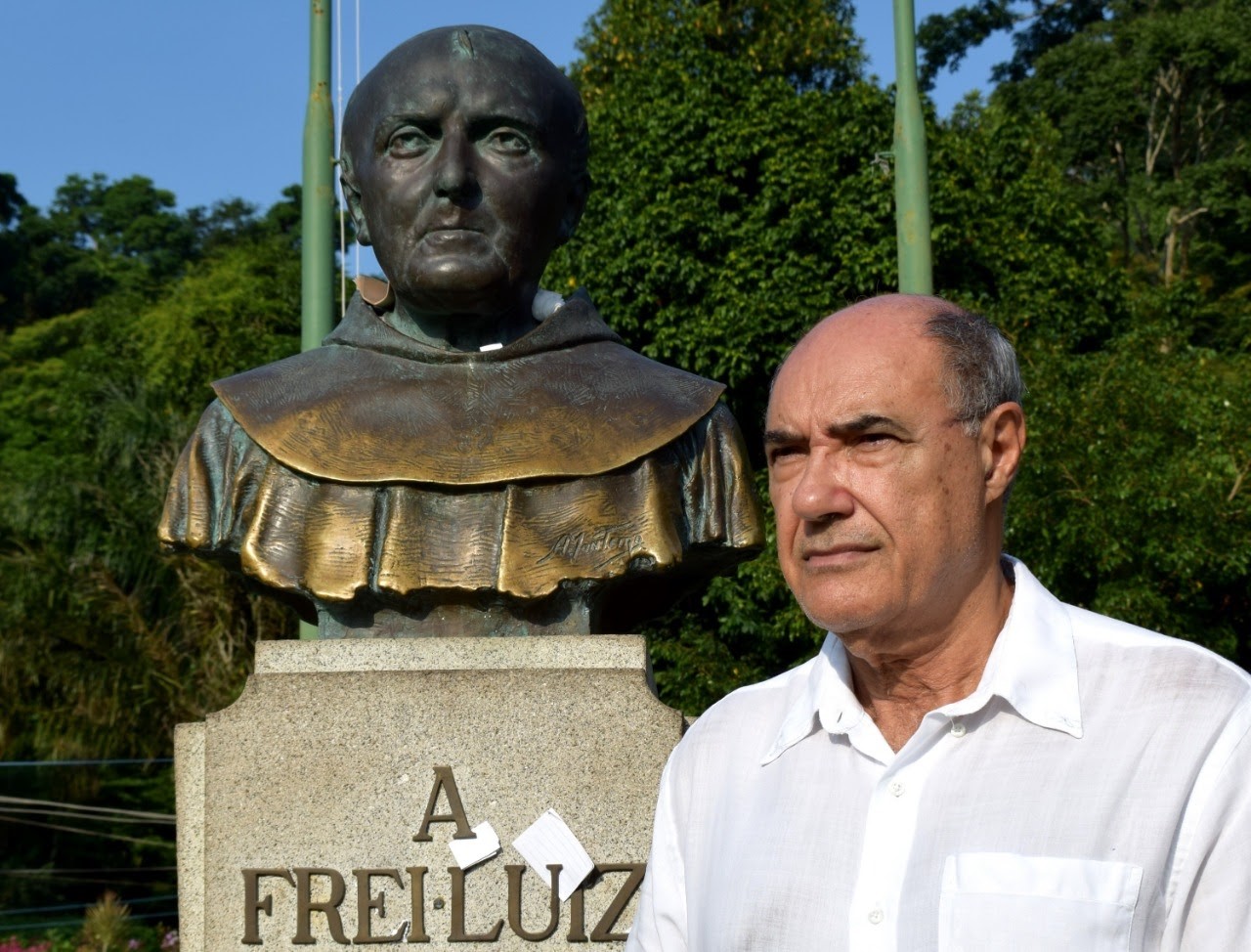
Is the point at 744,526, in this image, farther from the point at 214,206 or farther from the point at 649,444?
the point at 214,206

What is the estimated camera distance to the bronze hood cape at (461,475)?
14.1 feet

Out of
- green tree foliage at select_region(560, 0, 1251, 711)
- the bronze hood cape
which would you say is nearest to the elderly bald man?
the bronze hood cape

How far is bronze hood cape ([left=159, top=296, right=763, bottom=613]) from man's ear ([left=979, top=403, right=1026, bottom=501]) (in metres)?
1.99

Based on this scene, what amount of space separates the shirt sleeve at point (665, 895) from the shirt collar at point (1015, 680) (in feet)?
0.61

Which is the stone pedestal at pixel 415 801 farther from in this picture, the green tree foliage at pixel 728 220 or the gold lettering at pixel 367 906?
the green tree foliage at pixel 728 220

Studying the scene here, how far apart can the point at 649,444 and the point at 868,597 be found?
2178 millimetres

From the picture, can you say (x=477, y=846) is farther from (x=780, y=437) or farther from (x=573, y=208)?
(x=780, y=437)

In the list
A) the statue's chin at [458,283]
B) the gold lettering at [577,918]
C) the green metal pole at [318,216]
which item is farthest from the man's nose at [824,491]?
the green metal pole at [318,216]

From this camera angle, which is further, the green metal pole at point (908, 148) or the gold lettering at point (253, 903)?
the green metal pole at point (908, 148)

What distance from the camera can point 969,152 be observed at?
1706 cm

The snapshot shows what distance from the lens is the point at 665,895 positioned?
2.42 meters

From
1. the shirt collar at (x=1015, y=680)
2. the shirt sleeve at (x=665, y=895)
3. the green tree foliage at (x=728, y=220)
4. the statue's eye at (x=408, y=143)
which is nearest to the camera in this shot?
the shirt collar at (x=1015, y=680)

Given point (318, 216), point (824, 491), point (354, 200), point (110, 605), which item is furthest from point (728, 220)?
point (824, 491)
